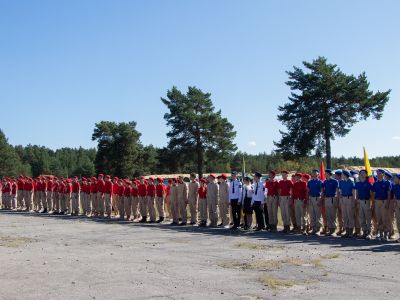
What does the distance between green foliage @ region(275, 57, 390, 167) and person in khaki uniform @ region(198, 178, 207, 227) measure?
24.2m

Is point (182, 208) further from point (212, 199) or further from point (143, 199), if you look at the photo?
point (143, 199)

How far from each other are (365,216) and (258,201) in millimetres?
4154

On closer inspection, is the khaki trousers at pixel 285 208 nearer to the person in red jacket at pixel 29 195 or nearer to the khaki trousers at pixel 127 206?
the khaki trousers at pixel 127 206

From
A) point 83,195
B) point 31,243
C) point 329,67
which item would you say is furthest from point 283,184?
point 329,67

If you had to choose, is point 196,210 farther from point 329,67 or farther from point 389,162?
point 389,162

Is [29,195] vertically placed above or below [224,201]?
above

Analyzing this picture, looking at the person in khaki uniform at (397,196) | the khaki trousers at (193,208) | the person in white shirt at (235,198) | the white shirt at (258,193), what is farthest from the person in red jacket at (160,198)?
Answer: the person in khaki uniform at (397,196)

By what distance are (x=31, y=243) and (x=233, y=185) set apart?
25.0ft

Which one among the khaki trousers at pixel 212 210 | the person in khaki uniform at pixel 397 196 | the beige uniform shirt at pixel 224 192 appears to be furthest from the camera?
the khaki trousers at pixel 212 210

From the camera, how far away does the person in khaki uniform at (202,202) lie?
2048 cm

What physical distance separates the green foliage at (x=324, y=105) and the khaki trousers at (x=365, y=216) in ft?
90.5

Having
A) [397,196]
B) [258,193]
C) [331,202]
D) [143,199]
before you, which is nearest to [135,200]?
[143,199]

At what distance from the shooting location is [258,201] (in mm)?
18547

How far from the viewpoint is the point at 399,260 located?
36.9 ft
